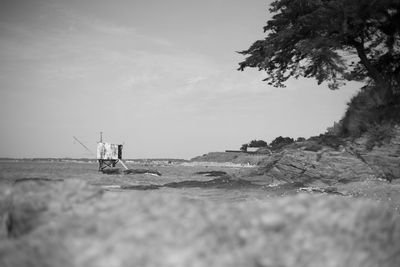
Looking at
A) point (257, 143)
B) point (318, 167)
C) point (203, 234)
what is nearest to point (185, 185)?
point (318, 167)

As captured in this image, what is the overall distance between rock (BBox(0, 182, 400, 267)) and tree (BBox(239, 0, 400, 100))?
15.6m

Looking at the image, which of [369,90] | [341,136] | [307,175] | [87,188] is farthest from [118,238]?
[369,90]

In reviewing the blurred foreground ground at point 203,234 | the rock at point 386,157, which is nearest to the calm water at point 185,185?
the blurred foreground ground at point 203,234

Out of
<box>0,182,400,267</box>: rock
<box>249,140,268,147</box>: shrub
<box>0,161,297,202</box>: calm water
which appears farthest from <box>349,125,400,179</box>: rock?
<box>249,140,268,147</box>: shrub

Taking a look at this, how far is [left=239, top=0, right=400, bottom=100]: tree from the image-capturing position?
1590 cm

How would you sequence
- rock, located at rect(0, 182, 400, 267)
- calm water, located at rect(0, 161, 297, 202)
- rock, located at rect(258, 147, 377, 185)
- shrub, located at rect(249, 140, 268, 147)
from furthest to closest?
shrub, located at rect(249, 140, 268, 147), rock, located at rect(258, 147, 377, 185), calm water, located at rect(0, 161, 297, 202), rock, located at rect(0, 182, 400, 267)

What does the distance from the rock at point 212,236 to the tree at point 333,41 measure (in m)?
15.6

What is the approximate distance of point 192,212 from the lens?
1.45m

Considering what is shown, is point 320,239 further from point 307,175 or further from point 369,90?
point 369,90

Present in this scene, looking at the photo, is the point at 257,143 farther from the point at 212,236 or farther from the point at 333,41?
the point at 212,236

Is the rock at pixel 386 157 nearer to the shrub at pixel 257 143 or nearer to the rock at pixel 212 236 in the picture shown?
the rock at pixel 212 236

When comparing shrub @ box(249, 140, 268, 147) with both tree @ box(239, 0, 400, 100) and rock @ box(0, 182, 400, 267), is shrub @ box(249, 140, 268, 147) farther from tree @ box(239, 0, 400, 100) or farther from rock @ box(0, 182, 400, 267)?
rock @ box(0, 182, 400, 267)

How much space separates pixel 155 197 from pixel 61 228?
1.47ft

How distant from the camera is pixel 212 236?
51.6 inches
